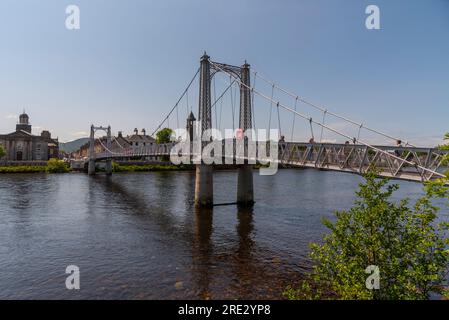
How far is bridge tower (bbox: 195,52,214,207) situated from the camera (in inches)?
1432

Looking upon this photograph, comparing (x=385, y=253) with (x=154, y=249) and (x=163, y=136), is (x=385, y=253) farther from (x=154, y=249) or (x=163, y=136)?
(x=163, y=136)

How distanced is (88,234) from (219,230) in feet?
38.0

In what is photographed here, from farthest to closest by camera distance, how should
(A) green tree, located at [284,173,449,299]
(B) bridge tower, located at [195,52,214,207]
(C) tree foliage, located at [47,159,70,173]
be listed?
(C) tree foliage, located at [47,159,70,173]
(B) bridge tower, located at [195,52,214,207]
(A) green tree, located at [284,173,449,299]

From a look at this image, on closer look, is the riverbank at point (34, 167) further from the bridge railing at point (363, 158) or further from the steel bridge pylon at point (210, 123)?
the bridge railing at point (363, 158)

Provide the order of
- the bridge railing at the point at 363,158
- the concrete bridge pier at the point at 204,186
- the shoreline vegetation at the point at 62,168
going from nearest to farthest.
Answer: the bridge railing at the point at 363,158
the concrete bridge pier at the point at 204,186
the shoreline vegetation at the point at 62,168

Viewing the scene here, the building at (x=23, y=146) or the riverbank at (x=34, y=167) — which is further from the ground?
the building at (x=23, y=146)

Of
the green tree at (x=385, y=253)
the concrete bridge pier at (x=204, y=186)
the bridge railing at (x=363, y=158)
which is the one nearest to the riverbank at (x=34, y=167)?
the concrete bridge pier at (x=204, y=186)

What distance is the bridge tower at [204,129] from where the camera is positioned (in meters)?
36.4

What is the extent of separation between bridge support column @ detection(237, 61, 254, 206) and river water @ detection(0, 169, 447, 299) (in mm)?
2204

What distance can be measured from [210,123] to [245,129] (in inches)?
226

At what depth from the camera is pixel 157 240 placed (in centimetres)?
2380

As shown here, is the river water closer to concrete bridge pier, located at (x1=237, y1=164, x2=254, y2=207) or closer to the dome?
concrete bridge pier, located at (x1=237, y1=164, x2=254, y2=207)

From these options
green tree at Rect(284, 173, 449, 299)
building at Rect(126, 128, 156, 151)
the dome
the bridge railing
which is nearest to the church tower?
the dome

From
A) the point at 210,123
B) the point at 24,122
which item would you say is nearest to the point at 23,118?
the point at 24,122
